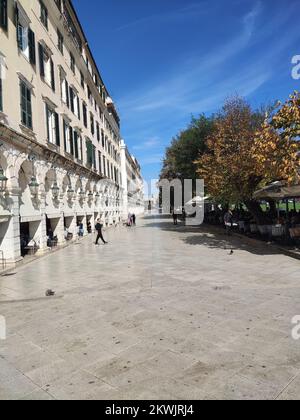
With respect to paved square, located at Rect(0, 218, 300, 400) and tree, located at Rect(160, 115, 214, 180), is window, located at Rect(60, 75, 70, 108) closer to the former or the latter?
tree, located at Rect(160, 115, 214, 180)

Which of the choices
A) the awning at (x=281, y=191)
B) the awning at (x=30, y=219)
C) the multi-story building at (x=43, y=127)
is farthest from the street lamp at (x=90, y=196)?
the awning at (x=281, y=191)

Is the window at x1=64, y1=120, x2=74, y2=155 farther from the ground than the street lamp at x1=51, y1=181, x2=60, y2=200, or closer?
farther from the ground

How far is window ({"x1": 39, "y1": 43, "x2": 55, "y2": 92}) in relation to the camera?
16.6 metres

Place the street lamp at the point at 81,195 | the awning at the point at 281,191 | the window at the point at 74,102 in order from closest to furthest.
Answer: the awning at the point at 281,191 → the window at the point at 74,102 → the street lamp at the point at 81,195

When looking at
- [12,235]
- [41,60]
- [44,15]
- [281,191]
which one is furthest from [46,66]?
[281,191]

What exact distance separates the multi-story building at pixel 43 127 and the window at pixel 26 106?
0.14 ft

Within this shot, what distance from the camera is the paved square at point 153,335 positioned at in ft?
12.0

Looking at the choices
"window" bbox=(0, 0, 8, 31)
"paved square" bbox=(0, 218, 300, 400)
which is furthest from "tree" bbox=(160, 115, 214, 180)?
"paved square" bbox=(0, 218, 300, 400)

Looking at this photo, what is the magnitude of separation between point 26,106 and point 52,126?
12.4 feet

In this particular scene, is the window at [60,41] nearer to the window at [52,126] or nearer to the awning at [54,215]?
the window at [52,126]

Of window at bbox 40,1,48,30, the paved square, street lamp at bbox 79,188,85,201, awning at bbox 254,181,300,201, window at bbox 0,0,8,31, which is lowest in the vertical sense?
the paved square

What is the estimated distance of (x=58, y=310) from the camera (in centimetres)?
661

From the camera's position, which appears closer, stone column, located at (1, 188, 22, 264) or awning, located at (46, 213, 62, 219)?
stone column, located at (1, 188, 22, 264)

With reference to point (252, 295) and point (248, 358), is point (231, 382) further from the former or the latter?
point (252, 295)
